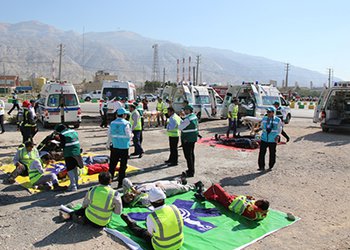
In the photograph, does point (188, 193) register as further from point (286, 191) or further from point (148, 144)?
point (148, 144)

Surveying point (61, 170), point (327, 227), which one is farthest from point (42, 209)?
point (327, 227)

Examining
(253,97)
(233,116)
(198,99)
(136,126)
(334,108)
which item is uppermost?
(253,97)

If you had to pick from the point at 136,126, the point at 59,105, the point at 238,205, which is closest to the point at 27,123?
the point at 136,126

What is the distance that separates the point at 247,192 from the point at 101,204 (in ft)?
11.3

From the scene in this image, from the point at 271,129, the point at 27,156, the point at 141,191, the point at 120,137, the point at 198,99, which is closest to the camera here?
the point at 141,191

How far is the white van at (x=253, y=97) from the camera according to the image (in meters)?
16.5

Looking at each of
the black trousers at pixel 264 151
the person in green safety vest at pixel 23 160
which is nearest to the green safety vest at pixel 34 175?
the person in green safety vest at pixel 23 160

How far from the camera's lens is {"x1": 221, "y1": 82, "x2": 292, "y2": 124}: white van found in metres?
16.5

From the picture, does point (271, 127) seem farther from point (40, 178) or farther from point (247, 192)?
point (40, 178)

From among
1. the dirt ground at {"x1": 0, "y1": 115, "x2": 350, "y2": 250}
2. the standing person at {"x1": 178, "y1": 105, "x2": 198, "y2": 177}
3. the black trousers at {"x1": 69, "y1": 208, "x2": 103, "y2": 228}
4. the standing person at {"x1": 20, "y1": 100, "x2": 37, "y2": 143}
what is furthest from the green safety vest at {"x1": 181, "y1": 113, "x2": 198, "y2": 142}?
the standing person at {"x1": 20, "y1": 100, "x2": 37, "y2": 143}

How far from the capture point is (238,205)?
5.67m

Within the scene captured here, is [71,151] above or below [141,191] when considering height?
above

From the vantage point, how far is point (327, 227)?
5.53m

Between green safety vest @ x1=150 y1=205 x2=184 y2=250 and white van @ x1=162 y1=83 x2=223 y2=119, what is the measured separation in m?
13.7
